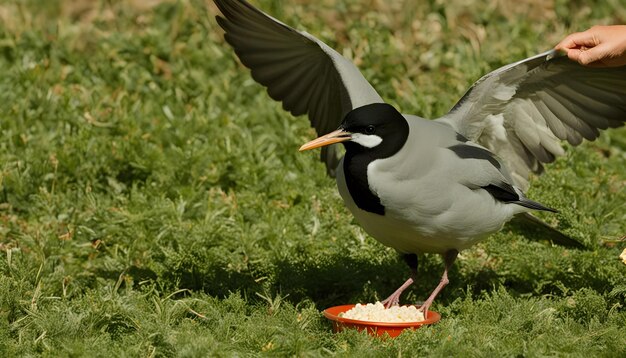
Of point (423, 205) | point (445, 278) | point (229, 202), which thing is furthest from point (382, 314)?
point (229, 202)

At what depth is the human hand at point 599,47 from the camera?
4934 millimetres

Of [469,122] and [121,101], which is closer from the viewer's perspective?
[469,122]

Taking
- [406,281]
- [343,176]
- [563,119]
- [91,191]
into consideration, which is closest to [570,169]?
[563,119]

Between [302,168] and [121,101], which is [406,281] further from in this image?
[121,101]

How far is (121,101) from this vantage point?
7988 mm

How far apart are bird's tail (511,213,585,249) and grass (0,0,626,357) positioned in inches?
2.4

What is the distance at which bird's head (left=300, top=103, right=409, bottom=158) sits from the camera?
5.16m

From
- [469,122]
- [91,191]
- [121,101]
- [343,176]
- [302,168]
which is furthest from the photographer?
[121,101]

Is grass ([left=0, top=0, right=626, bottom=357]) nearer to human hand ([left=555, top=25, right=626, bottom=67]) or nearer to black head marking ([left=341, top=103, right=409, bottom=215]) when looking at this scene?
black head marking ([left=341, top=103, right=409, bottom=215])

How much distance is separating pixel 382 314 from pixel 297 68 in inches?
73.1

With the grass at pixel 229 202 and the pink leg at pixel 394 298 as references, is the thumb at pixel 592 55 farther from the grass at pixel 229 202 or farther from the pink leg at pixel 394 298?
the pink leg at pixel 394 298

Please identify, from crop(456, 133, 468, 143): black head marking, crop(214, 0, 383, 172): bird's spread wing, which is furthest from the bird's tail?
crop(214, 0, 383, 172): bird's spread wing

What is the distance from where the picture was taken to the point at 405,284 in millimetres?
5695

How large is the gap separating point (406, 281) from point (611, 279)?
1.14 metres
